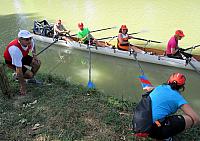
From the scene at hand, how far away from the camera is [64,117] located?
453 centimetres

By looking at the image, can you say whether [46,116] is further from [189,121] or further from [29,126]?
[189,121]

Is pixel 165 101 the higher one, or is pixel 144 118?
pixel 165 101

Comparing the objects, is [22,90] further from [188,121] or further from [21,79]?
[188,121]

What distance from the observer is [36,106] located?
4.95 metres

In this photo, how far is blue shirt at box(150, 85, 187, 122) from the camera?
3535 mm

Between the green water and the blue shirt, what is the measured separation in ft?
10.2

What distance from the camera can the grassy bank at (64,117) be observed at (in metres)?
4.09

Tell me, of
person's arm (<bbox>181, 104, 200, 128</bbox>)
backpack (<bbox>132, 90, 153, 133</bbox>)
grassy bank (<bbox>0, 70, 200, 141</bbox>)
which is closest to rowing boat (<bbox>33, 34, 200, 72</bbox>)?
grassy bank (<bbox>0, 70, 200, 141</bbox>)

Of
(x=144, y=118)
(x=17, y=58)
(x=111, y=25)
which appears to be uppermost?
(x=111, y=25)

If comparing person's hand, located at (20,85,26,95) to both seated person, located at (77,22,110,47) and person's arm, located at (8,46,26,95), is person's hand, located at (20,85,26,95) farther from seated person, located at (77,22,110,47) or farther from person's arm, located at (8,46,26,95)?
seated person, located at (77,22,110,47)

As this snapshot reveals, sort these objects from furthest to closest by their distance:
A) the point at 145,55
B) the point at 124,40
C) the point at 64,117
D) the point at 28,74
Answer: the point at 124,40, the point at 145,55, the point at 28,74, the point at 64,117

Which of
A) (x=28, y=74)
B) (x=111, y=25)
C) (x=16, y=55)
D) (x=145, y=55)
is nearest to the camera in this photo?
(x=16, y=55)

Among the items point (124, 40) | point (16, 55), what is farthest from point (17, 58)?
point (124, 40)

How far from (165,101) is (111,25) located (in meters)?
10.7
